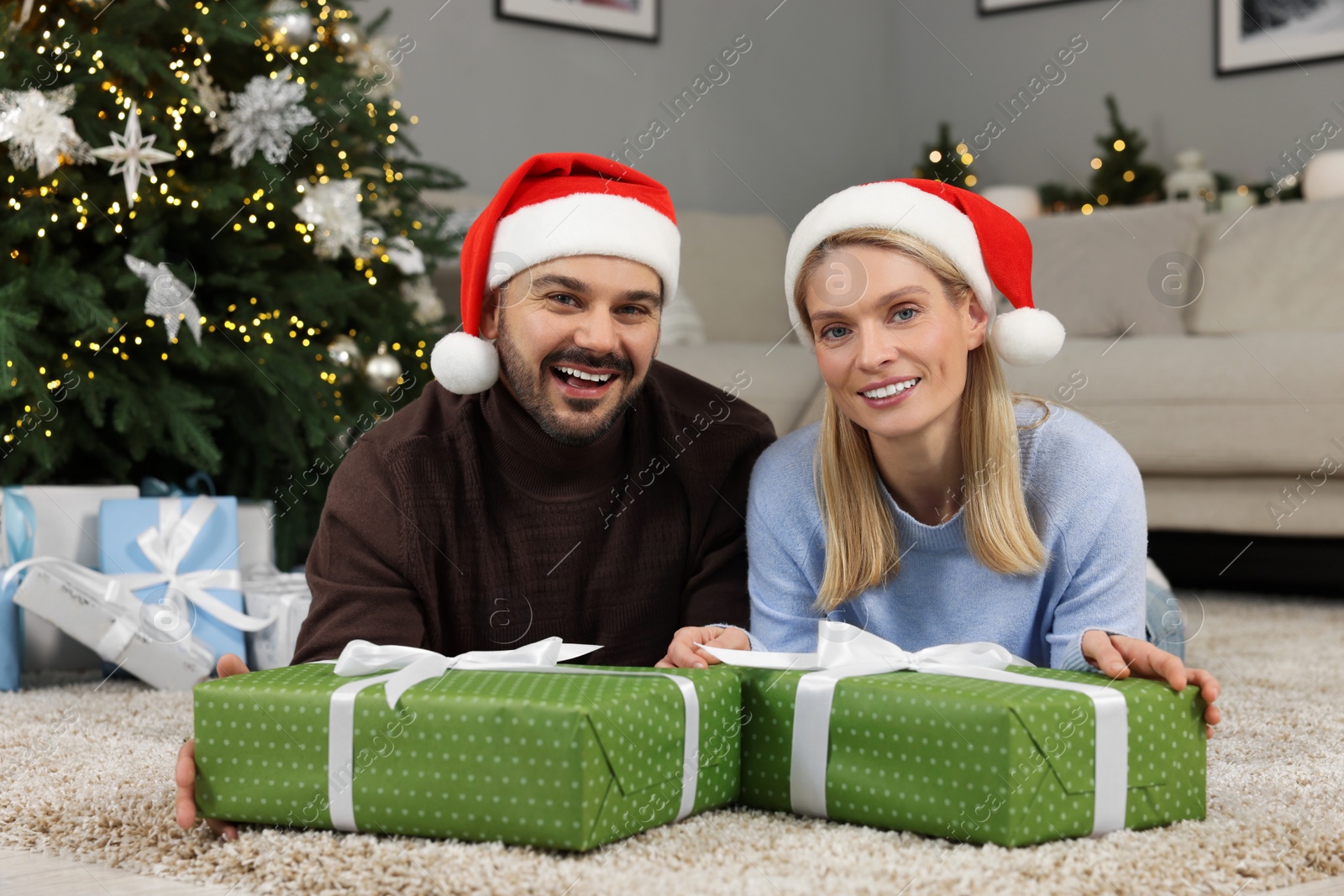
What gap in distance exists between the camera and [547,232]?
130 cm

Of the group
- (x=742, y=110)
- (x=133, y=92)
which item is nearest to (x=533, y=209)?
(x=133, y=92)

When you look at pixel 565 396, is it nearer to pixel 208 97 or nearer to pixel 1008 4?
pixel 208 97

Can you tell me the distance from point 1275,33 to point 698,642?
3413mm

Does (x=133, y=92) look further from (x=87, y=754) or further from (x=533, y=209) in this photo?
(x=87, y=754)

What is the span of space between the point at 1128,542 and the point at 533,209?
0.67 metres

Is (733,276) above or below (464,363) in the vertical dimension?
above

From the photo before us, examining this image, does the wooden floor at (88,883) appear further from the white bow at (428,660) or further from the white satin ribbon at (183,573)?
the white satin ribbon at (183,573)

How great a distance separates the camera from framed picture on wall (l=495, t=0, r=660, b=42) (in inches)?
142

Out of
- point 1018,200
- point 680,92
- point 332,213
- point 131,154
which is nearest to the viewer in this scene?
point 131,154

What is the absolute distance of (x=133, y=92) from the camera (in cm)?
195

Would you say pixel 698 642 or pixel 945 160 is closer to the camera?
pixel 698 642

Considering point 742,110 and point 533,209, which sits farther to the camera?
point 742,110

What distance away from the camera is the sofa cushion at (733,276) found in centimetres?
340

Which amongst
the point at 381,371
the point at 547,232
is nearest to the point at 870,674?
the point at 547,232
